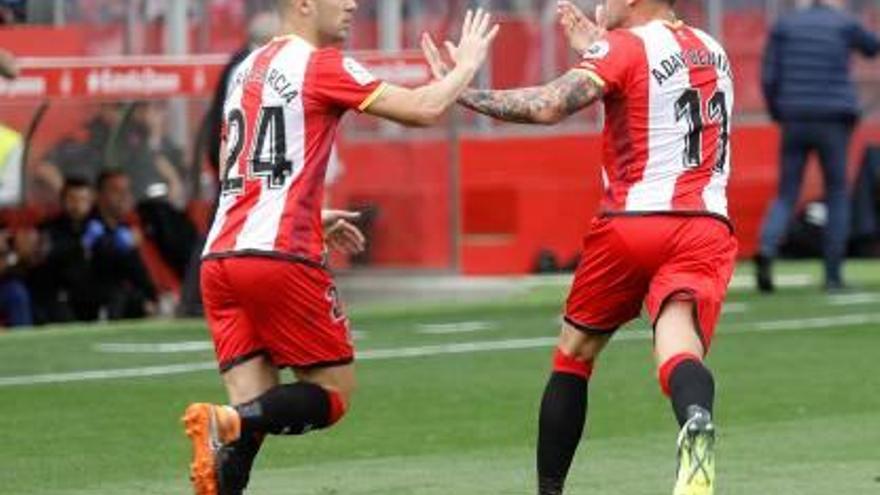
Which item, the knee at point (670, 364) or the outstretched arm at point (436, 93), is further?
the knee at point (670, 364)

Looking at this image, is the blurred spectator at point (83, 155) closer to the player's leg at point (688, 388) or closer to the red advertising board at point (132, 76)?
the red advertising board at point (132, 76)

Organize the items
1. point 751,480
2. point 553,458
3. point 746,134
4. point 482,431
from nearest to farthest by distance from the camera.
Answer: point 553,458 → point 751,480 → point 482,431 → point 746,134

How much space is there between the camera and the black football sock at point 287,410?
392 inches

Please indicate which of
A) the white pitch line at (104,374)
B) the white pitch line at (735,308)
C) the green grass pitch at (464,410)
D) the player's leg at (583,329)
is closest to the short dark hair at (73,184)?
the green grass pitch at (464,410)

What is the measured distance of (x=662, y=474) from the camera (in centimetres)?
1214

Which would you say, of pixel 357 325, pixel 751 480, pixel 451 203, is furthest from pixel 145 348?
pixel 751 480

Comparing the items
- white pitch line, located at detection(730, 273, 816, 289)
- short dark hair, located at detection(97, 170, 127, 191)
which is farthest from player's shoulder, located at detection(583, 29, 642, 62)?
white pitch line, located at detection(730, 273, 816, 289)

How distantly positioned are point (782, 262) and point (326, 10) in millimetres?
17503

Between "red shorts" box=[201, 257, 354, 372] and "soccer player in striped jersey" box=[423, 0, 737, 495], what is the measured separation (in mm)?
858

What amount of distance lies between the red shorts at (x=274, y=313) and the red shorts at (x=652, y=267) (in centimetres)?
92

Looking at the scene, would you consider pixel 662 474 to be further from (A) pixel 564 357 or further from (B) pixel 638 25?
(B) pixel 638 25

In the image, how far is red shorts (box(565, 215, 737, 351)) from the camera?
10242mm

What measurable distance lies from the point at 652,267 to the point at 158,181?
12607 mm

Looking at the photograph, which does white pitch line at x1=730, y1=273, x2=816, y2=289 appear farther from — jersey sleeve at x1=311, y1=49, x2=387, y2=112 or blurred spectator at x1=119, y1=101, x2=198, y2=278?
jersey sleeve at x1=311, y1=49, x2=387, y2=112
